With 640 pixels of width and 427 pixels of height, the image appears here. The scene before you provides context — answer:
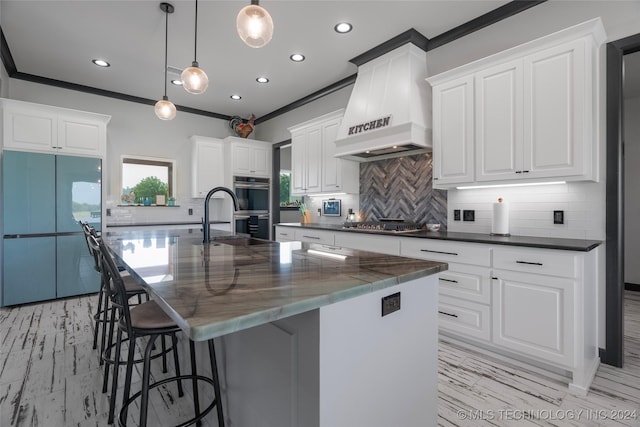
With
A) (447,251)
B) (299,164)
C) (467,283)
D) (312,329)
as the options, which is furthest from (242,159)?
(312,329)

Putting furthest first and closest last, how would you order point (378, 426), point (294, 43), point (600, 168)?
point (294, 43)
point (600, 168)
point (378, 426)

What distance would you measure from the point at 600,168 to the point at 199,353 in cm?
299

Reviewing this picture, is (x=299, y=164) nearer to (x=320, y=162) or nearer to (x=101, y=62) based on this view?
(x=320, y=162)

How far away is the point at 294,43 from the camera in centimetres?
345

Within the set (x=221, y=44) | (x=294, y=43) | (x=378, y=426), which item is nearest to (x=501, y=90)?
(x=294, y=43)

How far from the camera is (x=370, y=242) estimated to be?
326cm

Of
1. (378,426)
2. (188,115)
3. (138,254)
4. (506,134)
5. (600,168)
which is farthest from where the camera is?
Answer: (188,115)

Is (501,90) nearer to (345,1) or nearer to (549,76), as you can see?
(549,76)

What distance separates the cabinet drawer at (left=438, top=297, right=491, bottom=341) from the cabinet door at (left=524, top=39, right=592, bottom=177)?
113 cm

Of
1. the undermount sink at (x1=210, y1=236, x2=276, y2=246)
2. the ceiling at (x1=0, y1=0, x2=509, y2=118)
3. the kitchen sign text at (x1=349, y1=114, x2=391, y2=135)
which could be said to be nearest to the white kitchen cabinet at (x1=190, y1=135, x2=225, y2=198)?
the ceiling at (x1=0, y1=0, x2=509, y2=118)

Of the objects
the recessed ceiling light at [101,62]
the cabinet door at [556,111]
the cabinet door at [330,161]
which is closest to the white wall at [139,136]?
the recessed ceiling light at [101,62]

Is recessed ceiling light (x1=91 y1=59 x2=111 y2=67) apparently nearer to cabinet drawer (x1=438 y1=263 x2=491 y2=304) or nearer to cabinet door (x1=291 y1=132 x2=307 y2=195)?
cabinet door (x1=291 y1=132 x2=307 y2=195)

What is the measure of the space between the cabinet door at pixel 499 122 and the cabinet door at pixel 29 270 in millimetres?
4889

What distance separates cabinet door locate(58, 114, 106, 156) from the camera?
401cm
